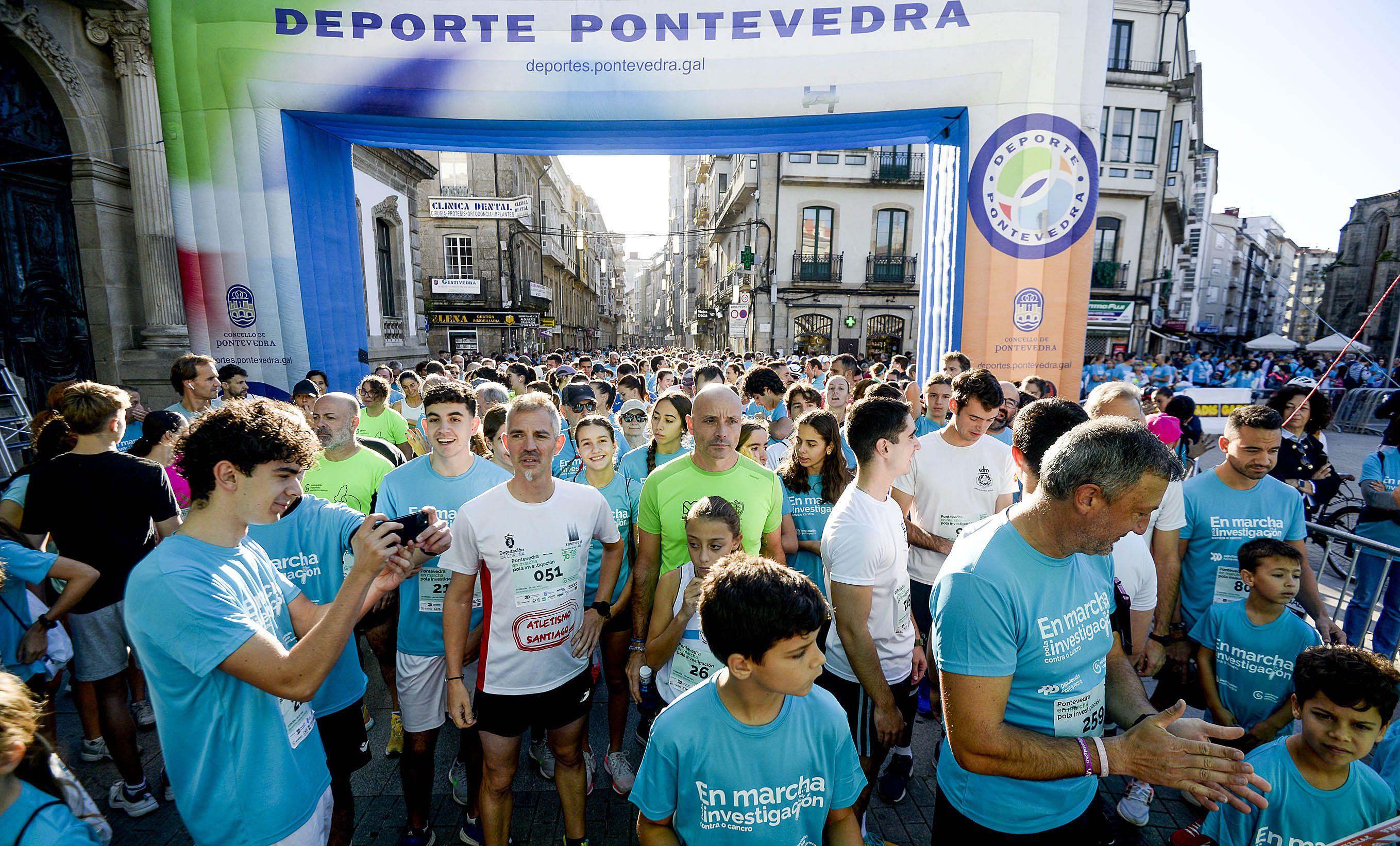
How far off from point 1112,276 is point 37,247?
32.9 metres

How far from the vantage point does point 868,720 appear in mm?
2850

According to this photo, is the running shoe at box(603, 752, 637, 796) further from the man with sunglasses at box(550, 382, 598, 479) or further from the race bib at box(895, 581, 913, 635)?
the man with sunglasses at box(550, 382, 598, 479)

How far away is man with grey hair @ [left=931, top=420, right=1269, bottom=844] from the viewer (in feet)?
5.73

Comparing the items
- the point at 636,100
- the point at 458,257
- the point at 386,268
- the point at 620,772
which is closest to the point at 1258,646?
the point at 620,772

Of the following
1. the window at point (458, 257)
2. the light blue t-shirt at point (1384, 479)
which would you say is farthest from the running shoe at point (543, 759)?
the window at point (458, 257)

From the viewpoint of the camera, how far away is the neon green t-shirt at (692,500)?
323 cm

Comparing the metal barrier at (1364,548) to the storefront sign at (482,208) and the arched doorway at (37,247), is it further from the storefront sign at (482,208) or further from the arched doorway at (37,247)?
the arched doorway at (37,247)

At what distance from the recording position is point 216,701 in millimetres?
1878

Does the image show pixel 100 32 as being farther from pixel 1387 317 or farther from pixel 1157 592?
pixel 1387 317

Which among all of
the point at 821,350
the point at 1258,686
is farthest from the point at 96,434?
the point at 821,350

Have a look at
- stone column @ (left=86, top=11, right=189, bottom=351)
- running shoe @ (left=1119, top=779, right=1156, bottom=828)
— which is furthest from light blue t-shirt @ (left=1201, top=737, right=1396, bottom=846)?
stone column @ (left=86, top=11, right=189, bottom=351)

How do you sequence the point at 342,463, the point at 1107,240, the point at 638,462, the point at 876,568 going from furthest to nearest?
the point at 1107,240
the point at 638,462
the point at 342,463
the point at 876,568

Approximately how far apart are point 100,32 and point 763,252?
23907mm

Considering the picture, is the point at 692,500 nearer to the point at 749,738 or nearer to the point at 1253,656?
the point at 749,738
